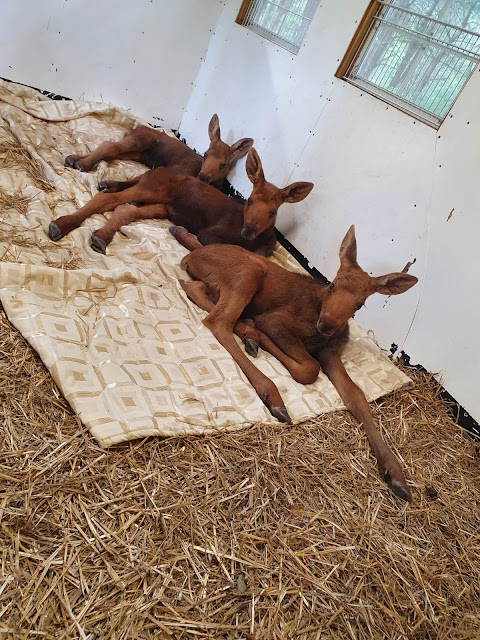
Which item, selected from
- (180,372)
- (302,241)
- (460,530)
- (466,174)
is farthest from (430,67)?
(460,530)

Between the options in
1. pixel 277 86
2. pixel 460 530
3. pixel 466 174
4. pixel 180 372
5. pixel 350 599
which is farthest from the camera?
pixel 277 86

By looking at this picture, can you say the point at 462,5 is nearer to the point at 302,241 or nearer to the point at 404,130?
the point at 404,130

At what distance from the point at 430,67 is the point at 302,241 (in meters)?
2.06

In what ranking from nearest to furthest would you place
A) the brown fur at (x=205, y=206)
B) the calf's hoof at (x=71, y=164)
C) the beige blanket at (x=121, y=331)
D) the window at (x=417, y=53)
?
the beige blanket at (x=121, y=331) < the window at (x=417, y=53) < the brown fur at (x=205, y=206) < the calf's hoof at (x=71, y=164)

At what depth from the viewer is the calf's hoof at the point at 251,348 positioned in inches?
143

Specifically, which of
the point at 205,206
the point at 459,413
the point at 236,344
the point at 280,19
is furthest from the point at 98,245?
the point at 280,19

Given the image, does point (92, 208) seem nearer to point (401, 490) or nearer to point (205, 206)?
point (205, 206)

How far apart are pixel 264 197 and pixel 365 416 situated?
2.59m

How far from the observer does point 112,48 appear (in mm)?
6672

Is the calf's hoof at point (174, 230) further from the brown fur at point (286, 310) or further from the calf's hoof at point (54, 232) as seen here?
the calf's hoof at point (54, 232)

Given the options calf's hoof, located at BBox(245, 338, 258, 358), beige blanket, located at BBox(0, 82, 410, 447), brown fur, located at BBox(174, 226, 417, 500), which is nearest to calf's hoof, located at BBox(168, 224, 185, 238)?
beige blanket, located at BBox(0, 82, 410, 447)

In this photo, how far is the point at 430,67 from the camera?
158 inches

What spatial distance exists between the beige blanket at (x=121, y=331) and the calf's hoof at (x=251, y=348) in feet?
0.35

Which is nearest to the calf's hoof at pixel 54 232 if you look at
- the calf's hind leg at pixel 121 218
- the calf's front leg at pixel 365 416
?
the calf's hind leg at pixel 121 218
